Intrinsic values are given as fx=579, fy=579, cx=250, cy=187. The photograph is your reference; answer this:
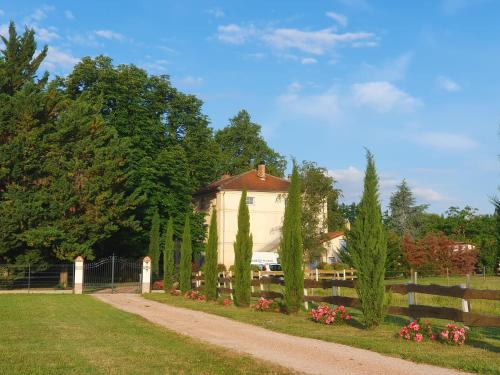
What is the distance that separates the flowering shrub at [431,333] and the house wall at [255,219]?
148ft

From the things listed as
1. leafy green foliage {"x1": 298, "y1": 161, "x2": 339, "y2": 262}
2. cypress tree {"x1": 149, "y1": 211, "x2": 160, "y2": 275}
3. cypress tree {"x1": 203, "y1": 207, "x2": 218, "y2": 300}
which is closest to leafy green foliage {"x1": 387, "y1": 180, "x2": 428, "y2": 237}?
leafy green foliage {"x1": 298, "y1": 161, "x2": 339, "y2": 262}

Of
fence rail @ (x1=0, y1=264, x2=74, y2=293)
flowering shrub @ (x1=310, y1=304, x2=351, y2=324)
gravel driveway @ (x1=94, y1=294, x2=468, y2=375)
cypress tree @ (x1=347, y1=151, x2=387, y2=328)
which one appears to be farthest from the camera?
fence rail @ (x1=0, y1=264, x2=74, y2=293)

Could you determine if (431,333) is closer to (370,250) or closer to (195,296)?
(370,250)

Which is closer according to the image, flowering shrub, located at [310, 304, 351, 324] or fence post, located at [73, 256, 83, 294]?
flowering shrub, located at [310, 304, 351, 324]

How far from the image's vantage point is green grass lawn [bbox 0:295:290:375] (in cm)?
848

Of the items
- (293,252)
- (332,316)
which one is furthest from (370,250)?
(293,252)

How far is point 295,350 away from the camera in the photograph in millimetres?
10547

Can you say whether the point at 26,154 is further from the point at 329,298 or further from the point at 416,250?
the point at 416,250

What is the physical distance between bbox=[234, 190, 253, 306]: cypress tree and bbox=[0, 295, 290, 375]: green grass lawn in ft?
20.2

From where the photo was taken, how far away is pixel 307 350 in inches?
414

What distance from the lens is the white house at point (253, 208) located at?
56875 millimetres

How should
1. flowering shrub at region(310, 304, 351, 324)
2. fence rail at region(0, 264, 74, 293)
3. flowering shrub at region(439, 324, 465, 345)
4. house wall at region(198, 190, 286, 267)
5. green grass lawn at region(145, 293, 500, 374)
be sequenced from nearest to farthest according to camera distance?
green grass lawn at region(145, 293, 500, 374) → flowering shrub at region(439, 324, 465, 345) → flowering shrub at region(310, 304, 351, 324) → fence rail at region(0, 264, 74, 293) → house wall at region(198, 190, 286, 267)

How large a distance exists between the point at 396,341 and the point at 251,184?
4667 centimetres

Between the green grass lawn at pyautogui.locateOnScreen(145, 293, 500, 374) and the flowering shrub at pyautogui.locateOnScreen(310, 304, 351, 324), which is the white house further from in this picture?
the flowering shrub at pyautogui.locateOnScreen(310, 304, 351, 324)
